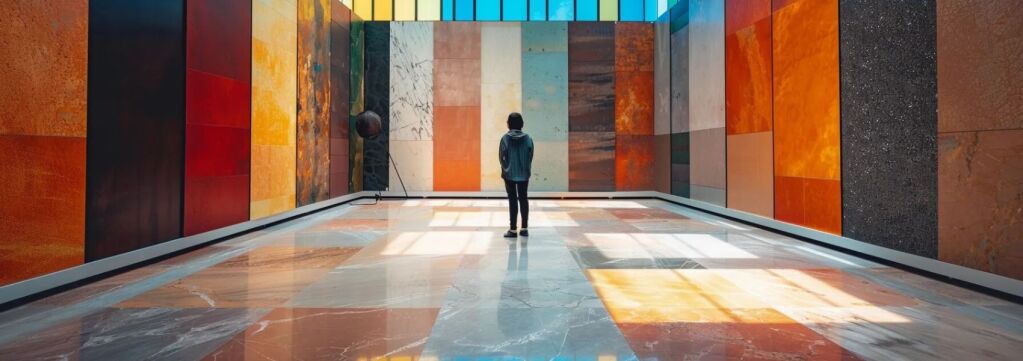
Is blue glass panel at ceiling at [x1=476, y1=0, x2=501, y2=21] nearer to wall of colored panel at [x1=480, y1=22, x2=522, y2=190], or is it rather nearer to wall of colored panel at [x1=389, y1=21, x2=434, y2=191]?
wall of colored panel at [x1=480, y1=22, x2=522, y2=190]

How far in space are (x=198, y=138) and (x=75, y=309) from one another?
3.21 metres

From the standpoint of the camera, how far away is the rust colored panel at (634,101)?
1408 centimetres

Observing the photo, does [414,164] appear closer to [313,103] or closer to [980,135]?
[313,103]

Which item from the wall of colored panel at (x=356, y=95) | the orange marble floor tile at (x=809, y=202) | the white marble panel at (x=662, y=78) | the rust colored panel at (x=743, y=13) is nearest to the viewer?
the orange marble floor tile at (x=809, y=202)

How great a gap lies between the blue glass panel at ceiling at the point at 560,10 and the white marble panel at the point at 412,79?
12.4 feet

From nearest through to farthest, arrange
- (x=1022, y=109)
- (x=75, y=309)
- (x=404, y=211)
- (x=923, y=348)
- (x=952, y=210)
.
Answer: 1. (x=923, y=348)
2. (x=75, y=309)
3. (x=1022, y=109)
4. (x=952, y=210)
5. (x=404, y=211)

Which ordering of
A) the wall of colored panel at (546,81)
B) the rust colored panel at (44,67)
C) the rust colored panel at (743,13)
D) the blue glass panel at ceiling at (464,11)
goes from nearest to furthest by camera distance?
the rust colored panel at (44,67) → the rust colored panel at (743,13) → the wall of colored panel at (546,81) → the blue glass panel at ceiling at (464,11)

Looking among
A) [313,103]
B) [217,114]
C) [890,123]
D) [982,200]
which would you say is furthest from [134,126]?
[982,200]

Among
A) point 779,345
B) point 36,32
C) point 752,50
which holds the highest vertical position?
point 752,50

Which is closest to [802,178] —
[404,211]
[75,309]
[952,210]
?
[952,210]

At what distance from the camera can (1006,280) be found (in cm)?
411

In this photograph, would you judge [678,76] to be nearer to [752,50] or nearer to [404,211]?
[752,50]

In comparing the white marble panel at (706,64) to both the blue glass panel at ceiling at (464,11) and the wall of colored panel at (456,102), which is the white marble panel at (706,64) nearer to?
the wall of colored panel at (456,102)

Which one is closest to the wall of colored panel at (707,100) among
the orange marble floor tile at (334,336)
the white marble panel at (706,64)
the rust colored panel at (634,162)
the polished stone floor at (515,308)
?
the white marble panel at (706,64)
